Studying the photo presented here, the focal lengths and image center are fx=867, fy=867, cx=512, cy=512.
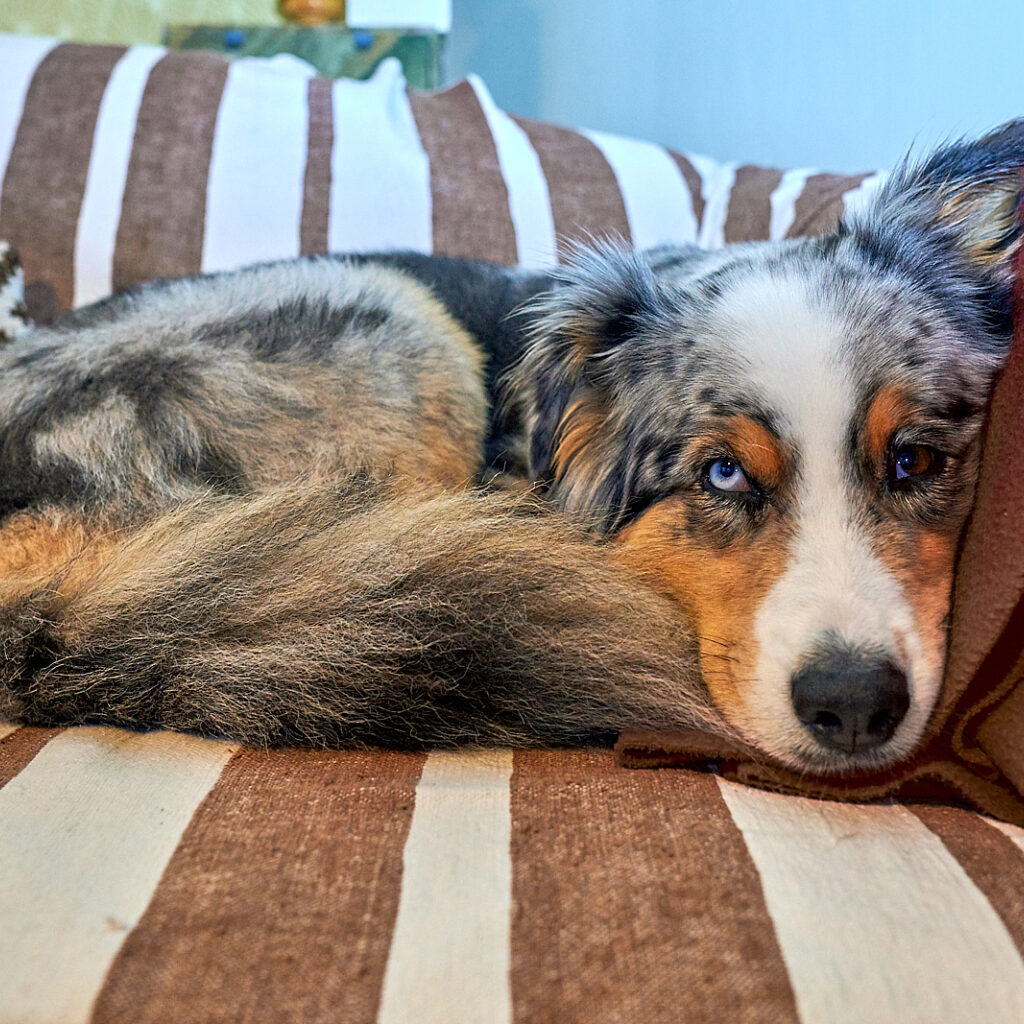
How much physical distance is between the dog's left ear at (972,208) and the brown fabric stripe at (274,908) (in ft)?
3.88

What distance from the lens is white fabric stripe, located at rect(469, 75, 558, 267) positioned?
8.45 feet

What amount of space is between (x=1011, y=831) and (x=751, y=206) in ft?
6.85

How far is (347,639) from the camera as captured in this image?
111 cm

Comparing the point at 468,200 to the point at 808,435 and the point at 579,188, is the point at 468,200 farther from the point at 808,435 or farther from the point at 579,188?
the point at 808,435

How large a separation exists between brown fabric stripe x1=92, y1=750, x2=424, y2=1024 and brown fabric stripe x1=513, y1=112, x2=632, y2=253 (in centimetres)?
200

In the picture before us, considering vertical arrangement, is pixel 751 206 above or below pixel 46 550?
above

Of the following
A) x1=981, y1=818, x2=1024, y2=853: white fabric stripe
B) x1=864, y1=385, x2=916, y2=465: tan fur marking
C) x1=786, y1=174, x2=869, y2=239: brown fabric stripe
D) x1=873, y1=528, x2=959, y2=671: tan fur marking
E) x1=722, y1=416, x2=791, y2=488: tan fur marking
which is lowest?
x1=981, y1=818, x2=1024, y2=853: white fabric stripe

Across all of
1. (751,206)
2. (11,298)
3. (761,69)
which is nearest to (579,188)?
(751,206)

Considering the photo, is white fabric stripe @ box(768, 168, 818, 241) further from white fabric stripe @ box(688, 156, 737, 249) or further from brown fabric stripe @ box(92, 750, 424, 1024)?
brown fabric stripe @ box(92, 750, 424, 1024)

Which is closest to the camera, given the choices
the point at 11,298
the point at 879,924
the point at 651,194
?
the point at 879,924

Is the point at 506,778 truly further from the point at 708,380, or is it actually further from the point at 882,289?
the point at 882,289

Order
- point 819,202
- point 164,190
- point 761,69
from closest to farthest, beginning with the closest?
1. point 819,202
2. point 164,190
3. point 761,69

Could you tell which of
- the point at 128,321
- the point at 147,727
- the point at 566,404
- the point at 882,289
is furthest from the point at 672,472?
the point at 128,321

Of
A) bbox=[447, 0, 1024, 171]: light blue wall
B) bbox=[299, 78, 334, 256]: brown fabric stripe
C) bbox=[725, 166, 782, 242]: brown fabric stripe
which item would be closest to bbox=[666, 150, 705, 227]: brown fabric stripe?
bbox=[725, 166, 782, 242]: brown fabric stripe
